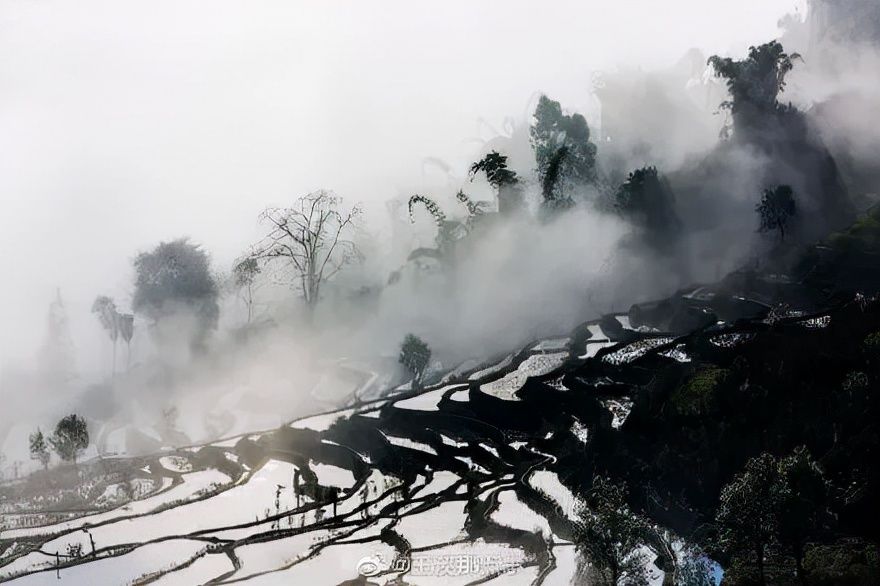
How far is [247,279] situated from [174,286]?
5.62 metres

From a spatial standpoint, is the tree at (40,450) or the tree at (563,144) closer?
the tree at (40,450)

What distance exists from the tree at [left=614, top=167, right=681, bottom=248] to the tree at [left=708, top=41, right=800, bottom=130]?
8.16m

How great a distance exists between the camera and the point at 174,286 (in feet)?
208

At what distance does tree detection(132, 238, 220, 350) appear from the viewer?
6344cm

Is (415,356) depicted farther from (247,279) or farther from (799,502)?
(799,502)

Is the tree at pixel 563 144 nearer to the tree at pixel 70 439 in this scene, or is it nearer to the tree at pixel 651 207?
the tree at pixel 651 207

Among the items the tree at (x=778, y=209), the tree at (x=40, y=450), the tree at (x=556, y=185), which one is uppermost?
the tree at (x=556, y=185)

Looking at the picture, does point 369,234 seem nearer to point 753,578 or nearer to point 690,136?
point 690,136

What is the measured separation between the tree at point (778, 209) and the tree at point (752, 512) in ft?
110

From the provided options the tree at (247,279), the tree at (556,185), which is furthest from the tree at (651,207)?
the tree at (247,279)

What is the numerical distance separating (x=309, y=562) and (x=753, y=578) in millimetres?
14316

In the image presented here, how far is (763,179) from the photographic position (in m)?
57.3

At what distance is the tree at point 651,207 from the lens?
57.0 meters

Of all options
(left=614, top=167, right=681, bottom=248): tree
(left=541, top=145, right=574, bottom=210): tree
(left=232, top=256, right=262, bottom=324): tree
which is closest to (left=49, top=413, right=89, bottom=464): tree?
(left=232, top=256, right=262, bottom=324): tree
